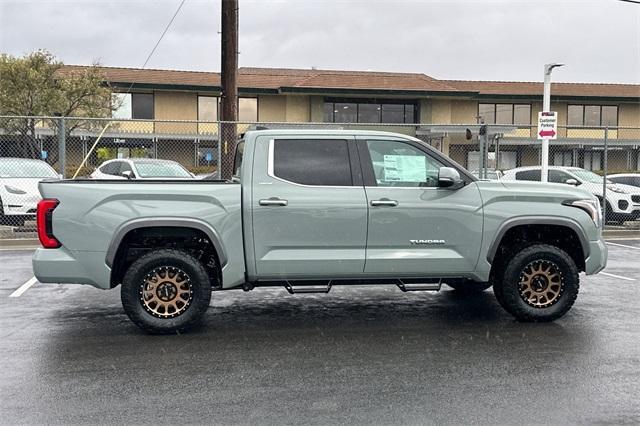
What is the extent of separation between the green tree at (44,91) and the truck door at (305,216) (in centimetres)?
2222

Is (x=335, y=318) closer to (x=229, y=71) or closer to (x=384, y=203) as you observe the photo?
(x=384, y=203)

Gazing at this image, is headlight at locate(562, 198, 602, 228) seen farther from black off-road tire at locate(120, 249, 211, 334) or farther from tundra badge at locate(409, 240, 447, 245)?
black off-road tire at locate(120, 249, 211, 334)

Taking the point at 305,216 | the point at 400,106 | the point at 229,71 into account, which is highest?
the point at 400,106

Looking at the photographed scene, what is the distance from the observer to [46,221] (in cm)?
601

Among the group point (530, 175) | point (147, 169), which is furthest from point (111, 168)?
point (530, 175)

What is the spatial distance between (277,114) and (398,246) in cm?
2860

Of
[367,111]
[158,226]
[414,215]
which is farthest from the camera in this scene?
[367,111]

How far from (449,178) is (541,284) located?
1.55 m

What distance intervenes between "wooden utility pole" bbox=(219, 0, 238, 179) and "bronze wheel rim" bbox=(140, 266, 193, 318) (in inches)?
298

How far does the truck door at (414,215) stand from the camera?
253 inches

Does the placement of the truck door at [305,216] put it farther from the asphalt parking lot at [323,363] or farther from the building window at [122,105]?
the building window at [122,105]

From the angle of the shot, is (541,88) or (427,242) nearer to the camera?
(427,242)

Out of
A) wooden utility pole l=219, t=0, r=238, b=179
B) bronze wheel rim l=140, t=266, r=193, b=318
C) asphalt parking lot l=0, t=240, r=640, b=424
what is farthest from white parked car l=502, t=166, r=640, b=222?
bronze wheel rim l=140, t=266, r=193, b=318

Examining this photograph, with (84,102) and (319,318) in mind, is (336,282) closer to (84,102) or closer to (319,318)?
(319,318)
